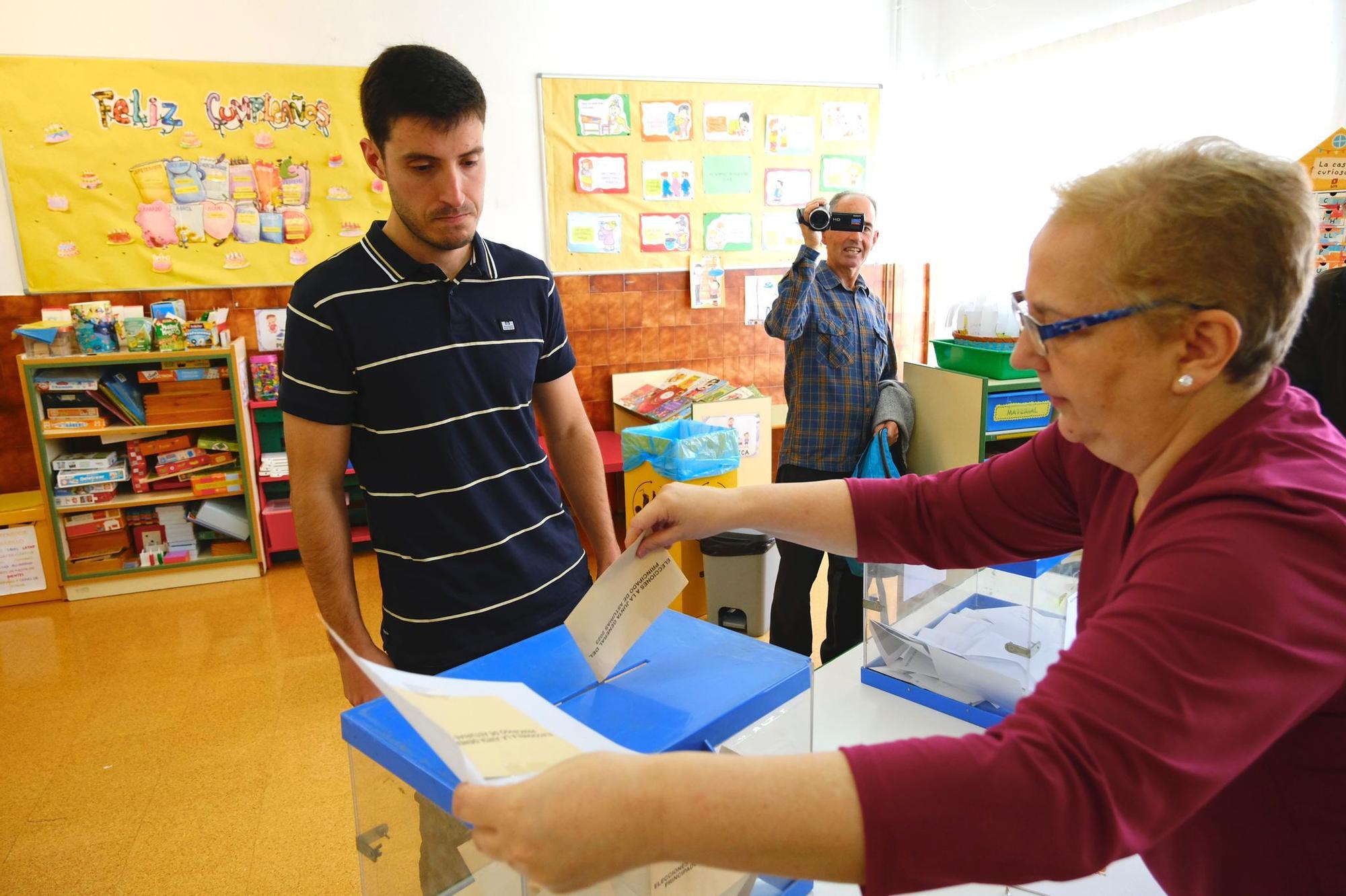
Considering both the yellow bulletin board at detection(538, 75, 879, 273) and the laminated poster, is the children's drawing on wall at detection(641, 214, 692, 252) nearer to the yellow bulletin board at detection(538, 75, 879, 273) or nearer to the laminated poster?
the yellow bulletin board at detection(538, 75, 879, 273)

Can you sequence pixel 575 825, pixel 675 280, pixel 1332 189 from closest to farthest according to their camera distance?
pixel 575 825, pixel 1332 189, pixel 675 280

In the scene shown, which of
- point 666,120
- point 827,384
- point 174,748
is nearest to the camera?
point 174,748

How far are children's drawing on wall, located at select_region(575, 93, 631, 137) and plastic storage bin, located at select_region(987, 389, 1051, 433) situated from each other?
2.92 metres

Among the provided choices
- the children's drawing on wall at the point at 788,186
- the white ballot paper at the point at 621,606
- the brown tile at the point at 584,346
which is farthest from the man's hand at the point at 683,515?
the children's drawing on wall at the point at 788,186

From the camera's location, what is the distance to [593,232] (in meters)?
5.02

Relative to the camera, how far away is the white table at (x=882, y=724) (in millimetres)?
1219

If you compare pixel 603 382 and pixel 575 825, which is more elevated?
pixel 575 825

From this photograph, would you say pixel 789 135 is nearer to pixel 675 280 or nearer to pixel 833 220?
pixel 675 280

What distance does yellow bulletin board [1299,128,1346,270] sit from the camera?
253 cm

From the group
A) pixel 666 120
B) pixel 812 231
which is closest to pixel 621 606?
pixel 812 231

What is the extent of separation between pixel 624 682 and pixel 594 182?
4.32 meters

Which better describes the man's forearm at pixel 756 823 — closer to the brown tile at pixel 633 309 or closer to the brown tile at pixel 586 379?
the brown tile at pixel 586 379

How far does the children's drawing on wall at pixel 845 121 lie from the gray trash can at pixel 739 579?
2.97 metres

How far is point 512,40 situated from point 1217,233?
15.2ft
